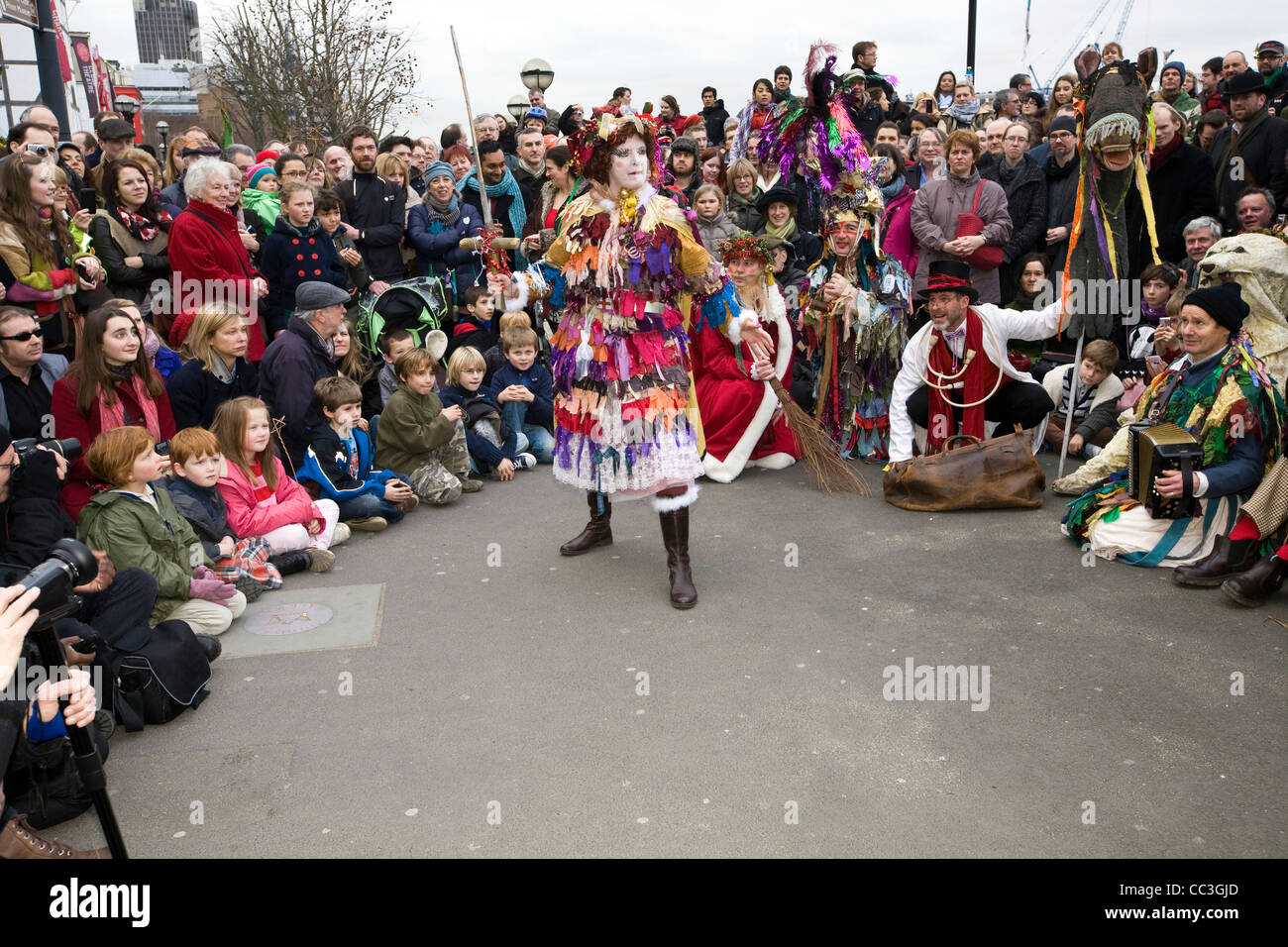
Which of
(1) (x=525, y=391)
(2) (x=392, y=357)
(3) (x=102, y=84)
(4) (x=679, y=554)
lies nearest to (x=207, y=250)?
(2) (x=392, y=357)

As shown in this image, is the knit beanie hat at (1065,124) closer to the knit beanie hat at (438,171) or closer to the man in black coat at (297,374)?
the knit beanie hat at (438,171)

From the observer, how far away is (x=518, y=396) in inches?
277

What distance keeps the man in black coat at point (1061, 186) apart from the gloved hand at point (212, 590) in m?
6.39

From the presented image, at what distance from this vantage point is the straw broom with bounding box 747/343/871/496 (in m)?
6.38

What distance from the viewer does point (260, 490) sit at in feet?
16.9

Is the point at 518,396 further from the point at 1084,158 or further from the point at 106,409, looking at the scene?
the point at 1084,158

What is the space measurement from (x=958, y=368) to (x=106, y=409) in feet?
15.7

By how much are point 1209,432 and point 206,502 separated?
4775 millimetres

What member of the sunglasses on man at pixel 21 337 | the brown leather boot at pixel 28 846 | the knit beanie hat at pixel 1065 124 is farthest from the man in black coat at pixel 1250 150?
Answer: the brown leather boot at pixel 28 846

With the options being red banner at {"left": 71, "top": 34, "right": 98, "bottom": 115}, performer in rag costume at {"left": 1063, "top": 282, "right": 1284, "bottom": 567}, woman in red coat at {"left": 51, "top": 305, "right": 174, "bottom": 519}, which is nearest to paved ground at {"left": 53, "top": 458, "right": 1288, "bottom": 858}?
performer in rag costume at {"left": 1063, "top": 282, "right": 1284, "bottom": 567}

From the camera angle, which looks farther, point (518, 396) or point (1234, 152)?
point (1234, 152)

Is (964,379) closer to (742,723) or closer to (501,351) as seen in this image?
(501,351)

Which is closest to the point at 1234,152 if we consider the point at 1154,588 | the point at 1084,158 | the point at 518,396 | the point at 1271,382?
the point at 1084,158

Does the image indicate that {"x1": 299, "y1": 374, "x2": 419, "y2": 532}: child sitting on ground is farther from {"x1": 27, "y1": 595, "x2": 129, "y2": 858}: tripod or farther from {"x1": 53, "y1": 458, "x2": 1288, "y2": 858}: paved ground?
{"x1": 27, "y1": 595, "x2": 129, "y2": 858}: tripod
